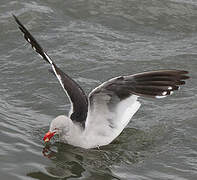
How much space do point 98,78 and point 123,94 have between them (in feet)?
8.73

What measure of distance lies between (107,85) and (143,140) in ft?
4.38

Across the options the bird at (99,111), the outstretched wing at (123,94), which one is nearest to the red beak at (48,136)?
the bird at (99,111)

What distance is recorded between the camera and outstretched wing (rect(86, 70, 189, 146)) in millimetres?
6777

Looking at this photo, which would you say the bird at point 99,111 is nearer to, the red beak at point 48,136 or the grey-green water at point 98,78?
the red beak at point 48,136

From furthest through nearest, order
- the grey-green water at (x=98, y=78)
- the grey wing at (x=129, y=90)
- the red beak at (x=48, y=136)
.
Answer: the red beak at (x=48, y=136), the grey-green water at (x=98, y=78), the grey wing at (x=129, y=90)

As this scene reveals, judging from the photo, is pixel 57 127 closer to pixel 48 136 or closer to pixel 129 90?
pixel 48 136

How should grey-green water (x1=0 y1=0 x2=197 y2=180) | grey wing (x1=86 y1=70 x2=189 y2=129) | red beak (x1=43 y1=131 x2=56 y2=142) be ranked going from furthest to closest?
red beak (x1=43 y1=131 x2=56 y2=142)
grey-green water (x1=0 y1=0 x2=197 y2=180)
grey wing (x1=86 y1=70 x2=189 y2=129)

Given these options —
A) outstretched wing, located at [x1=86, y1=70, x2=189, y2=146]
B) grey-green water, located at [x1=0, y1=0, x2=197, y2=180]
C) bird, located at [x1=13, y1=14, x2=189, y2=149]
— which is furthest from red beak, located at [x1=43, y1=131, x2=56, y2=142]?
outstretched wing, located at [x1=86, y1=70, x2=189, y2=146]

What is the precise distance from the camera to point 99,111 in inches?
299

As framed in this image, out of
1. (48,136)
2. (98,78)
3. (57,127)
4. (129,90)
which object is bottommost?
(48,136)

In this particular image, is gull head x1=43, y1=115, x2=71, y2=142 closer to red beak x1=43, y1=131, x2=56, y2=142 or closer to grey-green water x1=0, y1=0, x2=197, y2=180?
red beak x1=43, y1=131, x2=56, y2=142

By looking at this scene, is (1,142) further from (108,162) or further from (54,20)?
(54,20)

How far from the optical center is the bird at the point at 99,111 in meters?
6.95

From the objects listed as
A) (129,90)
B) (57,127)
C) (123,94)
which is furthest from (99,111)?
(129,90)
